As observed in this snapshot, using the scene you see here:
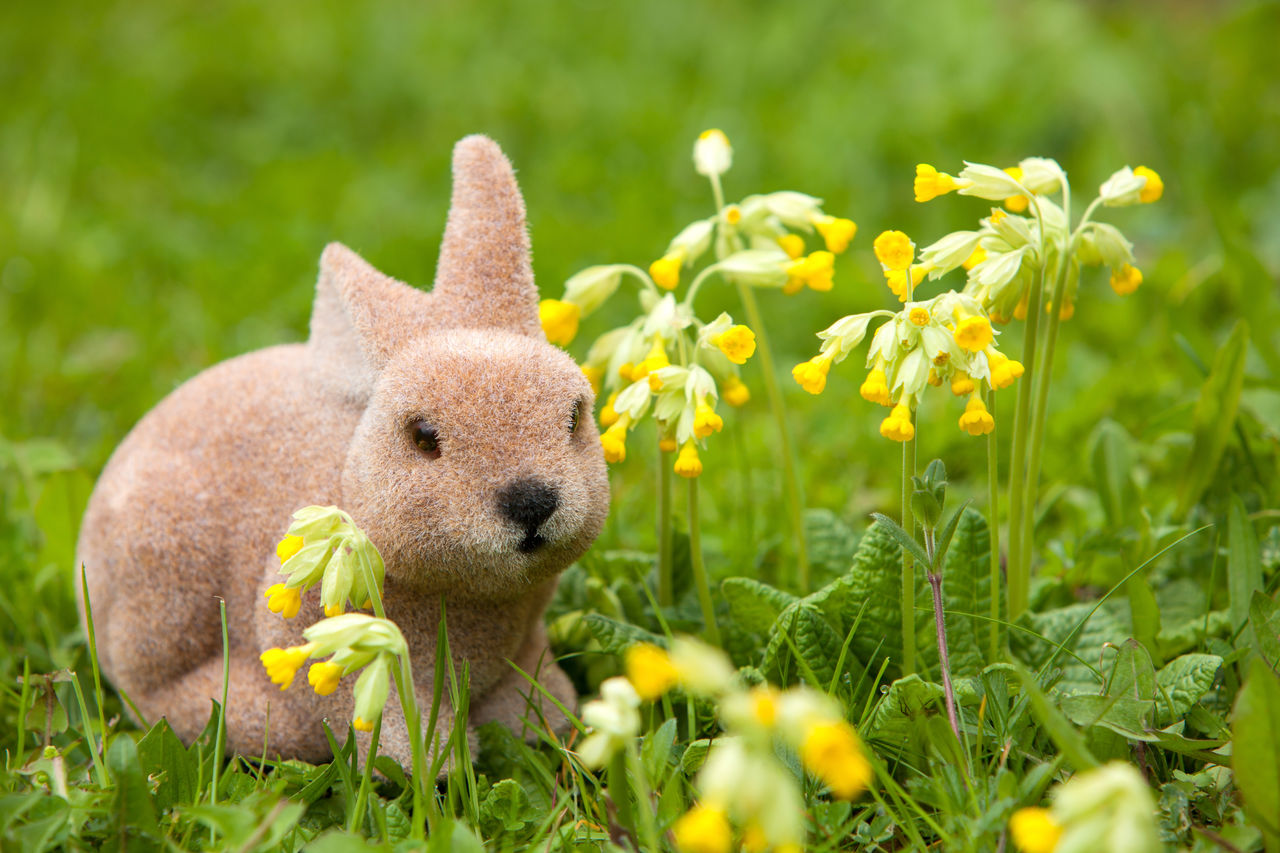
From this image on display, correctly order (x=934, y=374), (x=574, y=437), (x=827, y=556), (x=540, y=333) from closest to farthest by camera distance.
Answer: (x=934, y=374), (x=574, y=437), (x=540, y=333), (x=827, y=556)

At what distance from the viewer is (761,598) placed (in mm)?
2162

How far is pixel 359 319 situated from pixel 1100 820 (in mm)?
1393

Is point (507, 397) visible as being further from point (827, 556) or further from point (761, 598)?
point (827, 556)

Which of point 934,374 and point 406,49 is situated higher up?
point 406,49

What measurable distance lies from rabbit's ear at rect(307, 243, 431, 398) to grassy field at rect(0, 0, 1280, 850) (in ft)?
2.11

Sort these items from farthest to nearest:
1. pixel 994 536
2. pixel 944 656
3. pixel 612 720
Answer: pixel 994 536, pixel 944 656, pixel 612 720

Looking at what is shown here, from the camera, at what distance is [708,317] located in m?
4.27

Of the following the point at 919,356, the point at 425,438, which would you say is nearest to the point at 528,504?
the point at 425,438

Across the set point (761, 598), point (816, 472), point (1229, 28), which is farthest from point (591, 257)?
point (1229, 28)

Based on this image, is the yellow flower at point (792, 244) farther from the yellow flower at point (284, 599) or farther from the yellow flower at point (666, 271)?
the yellow flower at point (284, 599)

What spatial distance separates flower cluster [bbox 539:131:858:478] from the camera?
194 centimetres

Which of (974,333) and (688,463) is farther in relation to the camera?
(688,463)

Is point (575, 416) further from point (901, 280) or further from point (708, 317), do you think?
point (708, 317)

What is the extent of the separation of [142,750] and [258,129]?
5.00m
